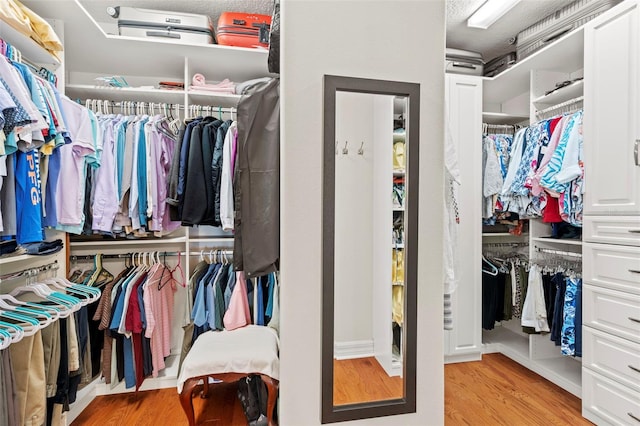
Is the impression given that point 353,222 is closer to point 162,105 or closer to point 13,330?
point 13,330

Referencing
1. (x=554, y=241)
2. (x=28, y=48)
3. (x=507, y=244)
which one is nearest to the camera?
(x=28, y=48)

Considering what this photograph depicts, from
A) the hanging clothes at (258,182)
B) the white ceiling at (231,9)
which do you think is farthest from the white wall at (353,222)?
the white ceiling at (231,9)

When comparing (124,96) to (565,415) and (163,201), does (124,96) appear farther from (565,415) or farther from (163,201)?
(565,415)

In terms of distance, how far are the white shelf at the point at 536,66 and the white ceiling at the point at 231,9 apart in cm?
35

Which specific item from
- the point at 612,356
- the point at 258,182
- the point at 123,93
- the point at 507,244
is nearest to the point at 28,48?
the point at 123,93

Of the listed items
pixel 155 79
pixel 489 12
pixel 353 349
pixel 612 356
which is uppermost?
pixel 489 12

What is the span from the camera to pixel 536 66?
2.53 m

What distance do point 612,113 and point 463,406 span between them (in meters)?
1.92

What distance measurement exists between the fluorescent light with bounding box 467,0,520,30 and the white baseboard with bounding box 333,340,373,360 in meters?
2.34

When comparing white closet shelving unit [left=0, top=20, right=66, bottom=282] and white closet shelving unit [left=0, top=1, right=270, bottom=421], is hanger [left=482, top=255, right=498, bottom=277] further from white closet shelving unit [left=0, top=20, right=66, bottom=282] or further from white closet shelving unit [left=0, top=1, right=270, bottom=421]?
white closet shelving unit [left=0, top=20, right=66, bottom=282]

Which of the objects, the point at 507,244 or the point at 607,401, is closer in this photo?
the point at 607,401

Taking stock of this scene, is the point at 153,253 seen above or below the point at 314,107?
below

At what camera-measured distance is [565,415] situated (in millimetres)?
1965

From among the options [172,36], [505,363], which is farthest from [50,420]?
[505,363]
